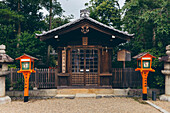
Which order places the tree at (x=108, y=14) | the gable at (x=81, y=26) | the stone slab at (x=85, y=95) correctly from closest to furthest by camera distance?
the stone slab at (x=85, y=95), the gable at (x=81, y=26), the tree at (x=108, y=14)

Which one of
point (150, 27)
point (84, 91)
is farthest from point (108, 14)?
point (84, 91)

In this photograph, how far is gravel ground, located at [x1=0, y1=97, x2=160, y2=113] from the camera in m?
6.06

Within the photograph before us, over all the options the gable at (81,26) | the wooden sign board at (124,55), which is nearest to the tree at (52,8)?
the gable at (81,26)

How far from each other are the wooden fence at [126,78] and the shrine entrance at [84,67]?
4.83 ft

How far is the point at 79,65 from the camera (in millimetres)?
9352

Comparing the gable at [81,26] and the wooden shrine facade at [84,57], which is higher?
the gable at [81,26]

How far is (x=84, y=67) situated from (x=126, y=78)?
10.8 feet

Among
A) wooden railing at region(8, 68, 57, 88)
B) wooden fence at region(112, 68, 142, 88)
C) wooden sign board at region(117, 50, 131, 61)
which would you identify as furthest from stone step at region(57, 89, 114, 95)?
wooden sign board at region(117, 50, 131, 61)

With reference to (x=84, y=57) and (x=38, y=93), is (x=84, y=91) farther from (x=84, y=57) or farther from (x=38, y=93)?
(x=38, y=93)

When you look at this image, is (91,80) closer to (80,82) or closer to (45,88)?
(80,82)

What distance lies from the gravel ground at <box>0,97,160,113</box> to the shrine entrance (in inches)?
81.6

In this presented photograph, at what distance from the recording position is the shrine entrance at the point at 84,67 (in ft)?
30.5

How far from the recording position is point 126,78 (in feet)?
30.2

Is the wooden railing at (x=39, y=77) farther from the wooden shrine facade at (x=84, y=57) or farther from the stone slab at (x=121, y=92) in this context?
the stone slab at (x=121, y=92)
